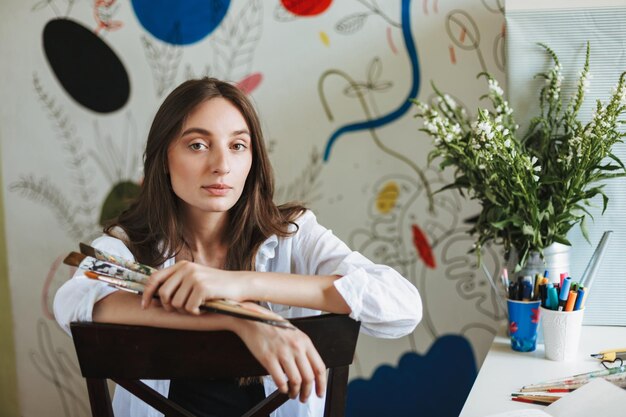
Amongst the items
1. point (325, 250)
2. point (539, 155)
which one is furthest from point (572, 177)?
point (325, 250)

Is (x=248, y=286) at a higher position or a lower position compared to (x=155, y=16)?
lower

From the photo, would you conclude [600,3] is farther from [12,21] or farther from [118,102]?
[12,21]

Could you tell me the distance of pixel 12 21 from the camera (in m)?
2.07

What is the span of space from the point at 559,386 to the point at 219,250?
0.70m

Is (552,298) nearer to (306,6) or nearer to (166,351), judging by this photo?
(166,351)

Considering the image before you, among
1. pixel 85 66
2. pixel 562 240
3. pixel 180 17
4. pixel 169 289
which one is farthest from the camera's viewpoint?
pixel 85 66

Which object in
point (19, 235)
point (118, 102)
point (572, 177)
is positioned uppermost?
point (118, 102)

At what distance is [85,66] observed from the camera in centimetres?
204

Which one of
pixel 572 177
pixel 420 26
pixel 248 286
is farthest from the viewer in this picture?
pixel 420 26

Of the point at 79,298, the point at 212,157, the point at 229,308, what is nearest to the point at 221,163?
the point at 212,157

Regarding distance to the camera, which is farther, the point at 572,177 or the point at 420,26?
the point at 420,26

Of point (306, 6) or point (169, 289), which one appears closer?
point (169, 289)

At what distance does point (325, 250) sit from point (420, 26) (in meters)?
0.72

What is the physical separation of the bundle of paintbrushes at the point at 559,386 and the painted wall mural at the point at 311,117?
2.09 ft
